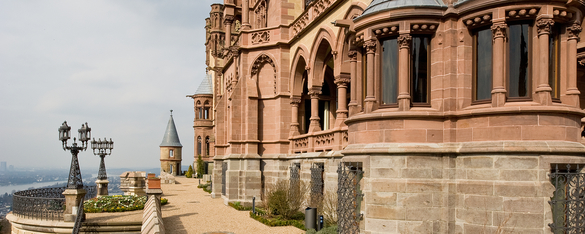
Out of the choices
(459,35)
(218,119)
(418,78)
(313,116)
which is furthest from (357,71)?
(218,119)

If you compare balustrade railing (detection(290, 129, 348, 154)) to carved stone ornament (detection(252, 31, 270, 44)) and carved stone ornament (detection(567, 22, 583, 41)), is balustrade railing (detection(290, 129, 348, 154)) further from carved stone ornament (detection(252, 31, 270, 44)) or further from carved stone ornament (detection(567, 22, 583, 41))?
carved stone ornament (detection(567, 22, 583, 41))

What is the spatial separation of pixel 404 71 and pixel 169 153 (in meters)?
62.7

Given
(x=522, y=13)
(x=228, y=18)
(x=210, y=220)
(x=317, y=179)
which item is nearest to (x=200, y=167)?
(x=228, y=18)

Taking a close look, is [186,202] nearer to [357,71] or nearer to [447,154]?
[357,71]

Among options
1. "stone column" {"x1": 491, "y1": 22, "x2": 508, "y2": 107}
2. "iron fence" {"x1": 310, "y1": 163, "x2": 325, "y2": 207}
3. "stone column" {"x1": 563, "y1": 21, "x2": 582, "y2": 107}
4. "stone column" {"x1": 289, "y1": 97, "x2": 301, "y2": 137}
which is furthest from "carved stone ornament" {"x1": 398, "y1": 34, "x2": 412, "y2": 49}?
"stone column" {"x1": 289, "y1": 97, "x2": 301, "y2": 137}

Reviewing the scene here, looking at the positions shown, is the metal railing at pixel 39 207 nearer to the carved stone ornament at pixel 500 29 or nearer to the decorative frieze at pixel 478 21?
the decorative frieze at pixel 478 21

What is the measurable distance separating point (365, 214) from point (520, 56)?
4.44 meters

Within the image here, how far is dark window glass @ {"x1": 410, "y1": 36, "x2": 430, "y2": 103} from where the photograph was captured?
1014 centimetres

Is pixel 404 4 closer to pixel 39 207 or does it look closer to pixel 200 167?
pixel 39 207

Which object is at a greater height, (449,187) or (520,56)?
(520,56)

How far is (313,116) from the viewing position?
19.8 metres

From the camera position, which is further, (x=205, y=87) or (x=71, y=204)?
(x=205, y=87)

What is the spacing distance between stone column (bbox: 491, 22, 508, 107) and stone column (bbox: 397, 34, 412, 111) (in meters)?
1.69

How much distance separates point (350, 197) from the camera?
10.8 meters
